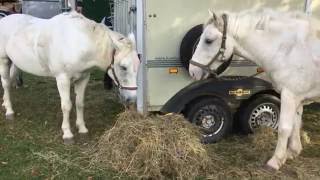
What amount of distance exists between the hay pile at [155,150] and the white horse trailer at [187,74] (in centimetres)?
62

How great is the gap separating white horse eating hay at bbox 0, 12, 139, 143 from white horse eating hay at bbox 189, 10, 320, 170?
942 millimetres

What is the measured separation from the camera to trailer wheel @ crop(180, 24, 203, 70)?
6.04 metres

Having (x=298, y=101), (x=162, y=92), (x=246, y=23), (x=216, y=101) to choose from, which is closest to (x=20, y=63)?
(x=162, y=92)

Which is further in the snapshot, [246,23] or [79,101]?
[79,101]

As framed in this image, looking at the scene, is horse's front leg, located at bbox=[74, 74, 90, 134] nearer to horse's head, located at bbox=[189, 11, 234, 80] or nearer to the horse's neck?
the horse's neck

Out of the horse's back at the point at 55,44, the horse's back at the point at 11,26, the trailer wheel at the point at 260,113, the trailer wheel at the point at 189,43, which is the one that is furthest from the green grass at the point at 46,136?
the trailer wheel at the point at 260,113

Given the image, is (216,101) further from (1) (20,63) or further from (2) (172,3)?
(1) (20,63)

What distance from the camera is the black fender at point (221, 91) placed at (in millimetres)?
6211

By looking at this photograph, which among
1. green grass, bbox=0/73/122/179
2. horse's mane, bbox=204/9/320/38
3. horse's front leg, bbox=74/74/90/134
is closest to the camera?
horse's mane, bbox=204/9/320/38

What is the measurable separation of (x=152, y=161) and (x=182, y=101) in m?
1.26

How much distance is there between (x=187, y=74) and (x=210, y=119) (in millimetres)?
696

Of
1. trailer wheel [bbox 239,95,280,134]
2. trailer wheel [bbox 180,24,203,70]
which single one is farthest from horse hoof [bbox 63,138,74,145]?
trailer wheel [bbox 239,95,280,134]

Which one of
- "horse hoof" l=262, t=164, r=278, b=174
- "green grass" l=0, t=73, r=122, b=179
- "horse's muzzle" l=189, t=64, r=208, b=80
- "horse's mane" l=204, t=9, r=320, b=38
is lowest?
"horse hoof" l=262, t=164, r=278, b=174

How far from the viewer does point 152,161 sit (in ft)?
17.0
